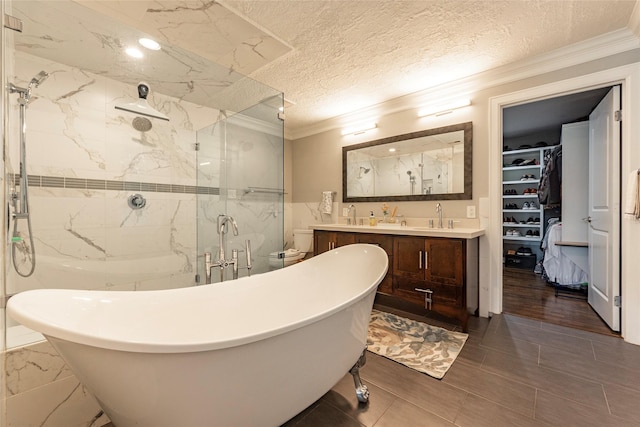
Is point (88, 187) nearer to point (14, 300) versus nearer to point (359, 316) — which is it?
point (14, 300)

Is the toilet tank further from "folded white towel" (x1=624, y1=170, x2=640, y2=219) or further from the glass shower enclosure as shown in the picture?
"folded white towel" (x1=624, y1=170, x2=640, y2=219)

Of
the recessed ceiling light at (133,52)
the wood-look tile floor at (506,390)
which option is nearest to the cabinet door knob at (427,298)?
the wood-look tile floor at (506,390)

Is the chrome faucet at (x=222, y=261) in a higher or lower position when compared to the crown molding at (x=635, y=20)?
lower

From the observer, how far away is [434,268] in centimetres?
222

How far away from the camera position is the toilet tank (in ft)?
12.1

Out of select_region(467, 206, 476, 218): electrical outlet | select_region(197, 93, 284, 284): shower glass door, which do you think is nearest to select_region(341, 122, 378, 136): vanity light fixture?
select_region(197, 93, 284, 284): shower glass door

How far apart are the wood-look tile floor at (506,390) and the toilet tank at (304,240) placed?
2.02m

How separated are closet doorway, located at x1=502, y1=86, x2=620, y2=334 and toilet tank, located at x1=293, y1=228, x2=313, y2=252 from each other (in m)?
2.43

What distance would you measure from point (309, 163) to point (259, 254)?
84.3 inches

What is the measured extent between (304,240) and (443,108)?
7.90 ft

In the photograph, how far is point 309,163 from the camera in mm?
4074

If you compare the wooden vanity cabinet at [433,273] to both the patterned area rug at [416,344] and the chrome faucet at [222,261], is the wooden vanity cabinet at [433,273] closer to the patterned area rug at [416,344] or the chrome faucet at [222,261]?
the patterned area rug at [416,344]

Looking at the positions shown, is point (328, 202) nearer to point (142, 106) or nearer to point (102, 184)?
point (142, 106)

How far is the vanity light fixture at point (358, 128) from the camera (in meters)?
3.31
